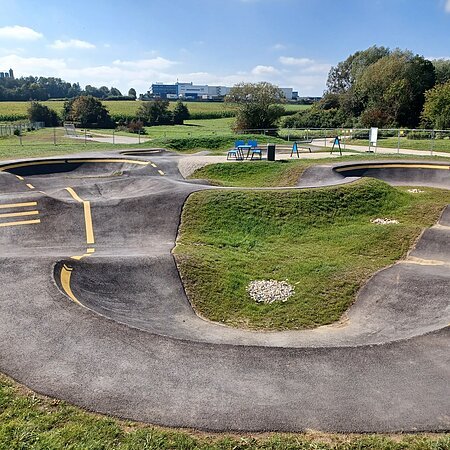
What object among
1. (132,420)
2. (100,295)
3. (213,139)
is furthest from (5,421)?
(213,139)

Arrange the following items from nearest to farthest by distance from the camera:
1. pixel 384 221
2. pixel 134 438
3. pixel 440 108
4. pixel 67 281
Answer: pixel 134 438 → pixel 67 281 → pixel 384 221 → pixel 440 108

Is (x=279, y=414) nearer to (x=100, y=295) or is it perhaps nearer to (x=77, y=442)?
(x=77, y=442)

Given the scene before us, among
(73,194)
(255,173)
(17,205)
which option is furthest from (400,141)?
(17,205)

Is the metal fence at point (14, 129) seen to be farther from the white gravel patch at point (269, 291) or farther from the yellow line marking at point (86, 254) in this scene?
the white gravel patch at point (269, 291)

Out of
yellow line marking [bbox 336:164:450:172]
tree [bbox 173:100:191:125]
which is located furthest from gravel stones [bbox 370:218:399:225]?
tree [bbox 173:100:191:125]

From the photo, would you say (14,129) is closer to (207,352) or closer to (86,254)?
(86,254)
